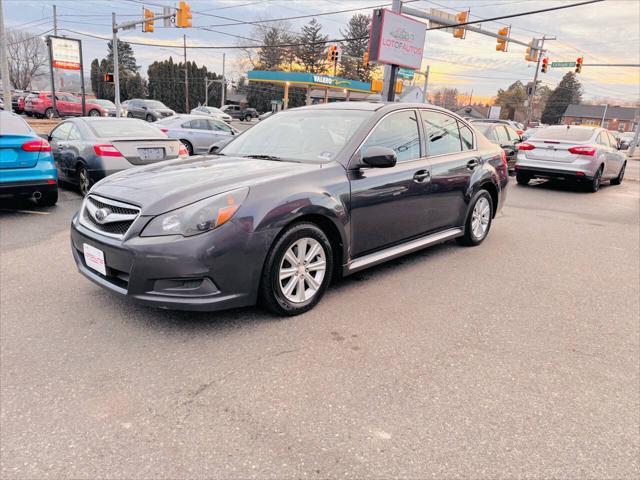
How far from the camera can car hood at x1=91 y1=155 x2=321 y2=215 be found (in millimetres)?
3262

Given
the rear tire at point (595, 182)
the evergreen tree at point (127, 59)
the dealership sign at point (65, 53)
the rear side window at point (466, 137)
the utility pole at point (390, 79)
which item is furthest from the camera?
the evergreen tree at point (127, 59)

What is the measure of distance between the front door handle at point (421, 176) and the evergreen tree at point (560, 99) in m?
113

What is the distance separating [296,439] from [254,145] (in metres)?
3.02

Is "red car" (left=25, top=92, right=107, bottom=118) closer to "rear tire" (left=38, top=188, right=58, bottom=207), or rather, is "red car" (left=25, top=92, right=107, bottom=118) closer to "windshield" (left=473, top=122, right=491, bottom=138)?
"windshield" (left=473, top=122, right=491, bottom=138)

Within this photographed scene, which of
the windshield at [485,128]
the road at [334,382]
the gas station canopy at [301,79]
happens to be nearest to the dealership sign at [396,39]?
the windshield at [485,128]

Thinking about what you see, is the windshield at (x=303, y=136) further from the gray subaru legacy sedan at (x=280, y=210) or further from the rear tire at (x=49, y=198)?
the rear tire at (x=49, y=198)

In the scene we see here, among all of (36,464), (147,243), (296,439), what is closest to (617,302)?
(296,439)

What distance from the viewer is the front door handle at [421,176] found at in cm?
458

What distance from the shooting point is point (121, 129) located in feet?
26.2

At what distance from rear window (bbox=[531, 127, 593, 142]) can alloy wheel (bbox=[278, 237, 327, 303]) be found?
31.4ft

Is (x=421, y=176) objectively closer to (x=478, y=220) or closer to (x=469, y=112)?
(x=478, y=220)

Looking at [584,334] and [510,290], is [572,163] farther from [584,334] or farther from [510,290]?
[584,334]

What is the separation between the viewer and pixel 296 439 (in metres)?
2.33

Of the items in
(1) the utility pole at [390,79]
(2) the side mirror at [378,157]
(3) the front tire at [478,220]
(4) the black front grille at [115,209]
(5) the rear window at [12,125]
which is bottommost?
(3) the front tire at [478,220]
